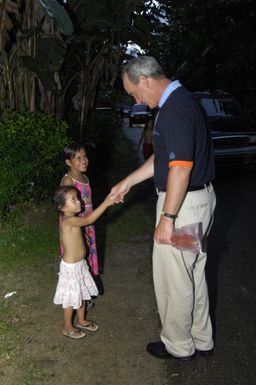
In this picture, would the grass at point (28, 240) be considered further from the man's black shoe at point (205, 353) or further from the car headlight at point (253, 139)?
the car headlight at point (253, 139)

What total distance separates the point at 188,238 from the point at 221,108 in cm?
892

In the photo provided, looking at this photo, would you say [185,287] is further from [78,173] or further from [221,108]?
[221,108]

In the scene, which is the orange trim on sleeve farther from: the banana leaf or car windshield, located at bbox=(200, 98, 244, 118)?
car windshield, located at bbox=(200, 98, 244, 118)

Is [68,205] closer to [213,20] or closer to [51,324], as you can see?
[51,324]

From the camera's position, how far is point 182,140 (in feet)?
9.70

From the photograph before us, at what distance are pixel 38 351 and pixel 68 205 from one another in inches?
45.5

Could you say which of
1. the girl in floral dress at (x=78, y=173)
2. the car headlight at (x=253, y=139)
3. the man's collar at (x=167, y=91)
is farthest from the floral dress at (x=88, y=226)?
the car headlight at (x=253, y=139)

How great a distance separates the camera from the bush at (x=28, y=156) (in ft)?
20.6

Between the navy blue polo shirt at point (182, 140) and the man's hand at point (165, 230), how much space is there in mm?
270

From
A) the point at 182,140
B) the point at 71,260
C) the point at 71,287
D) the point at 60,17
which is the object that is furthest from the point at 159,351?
the point at 60,17

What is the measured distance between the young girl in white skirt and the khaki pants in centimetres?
74

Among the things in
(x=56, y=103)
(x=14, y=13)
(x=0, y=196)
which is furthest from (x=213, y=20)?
(x=0, y=196)

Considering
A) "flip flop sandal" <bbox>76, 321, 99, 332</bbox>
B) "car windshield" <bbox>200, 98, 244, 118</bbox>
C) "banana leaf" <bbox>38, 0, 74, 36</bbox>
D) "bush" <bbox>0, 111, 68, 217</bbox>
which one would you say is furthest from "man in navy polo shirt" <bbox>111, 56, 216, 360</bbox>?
"car windshield" <bbox>200, 98, 244, 118</bbox>

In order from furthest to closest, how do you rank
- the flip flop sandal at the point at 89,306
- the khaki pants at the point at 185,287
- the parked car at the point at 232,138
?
the parked car at the point at 232,138
the flip flop sandal at the point at 89,306
the khaki pants at the point at 185,287
